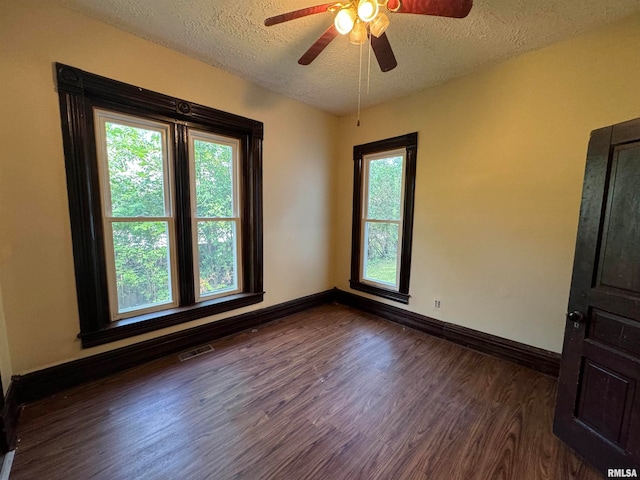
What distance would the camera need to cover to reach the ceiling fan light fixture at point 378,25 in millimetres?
1346

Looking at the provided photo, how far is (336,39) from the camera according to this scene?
204 cm

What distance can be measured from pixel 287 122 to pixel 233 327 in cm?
253

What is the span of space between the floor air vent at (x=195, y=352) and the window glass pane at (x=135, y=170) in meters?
1.36

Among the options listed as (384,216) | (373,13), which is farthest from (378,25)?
(384,216)

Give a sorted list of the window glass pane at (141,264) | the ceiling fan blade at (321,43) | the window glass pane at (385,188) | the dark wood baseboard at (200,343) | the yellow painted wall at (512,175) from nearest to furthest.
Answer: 1. the ceiling fan blade at (321,43)
2. the dark wood baseboard at (200,343)
3. the yellow painted wall at (512,175)
4. the window glass pane at (141,264)
5. the window glass pane at (385,188)

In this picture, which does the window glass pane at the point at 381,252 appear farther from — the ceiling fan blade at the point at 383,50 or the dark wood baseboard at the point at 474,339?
the ceiling fan blade at the point at 383,50

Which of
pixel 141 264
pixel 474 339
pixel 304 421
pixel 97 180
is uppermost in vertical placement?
pixel 97 180

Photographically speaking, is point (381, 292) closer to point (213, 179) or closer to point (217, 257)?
point (217, 257)

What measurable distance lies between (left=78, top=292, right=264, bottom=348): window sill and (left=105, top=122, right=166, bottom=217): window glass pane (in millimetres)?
931

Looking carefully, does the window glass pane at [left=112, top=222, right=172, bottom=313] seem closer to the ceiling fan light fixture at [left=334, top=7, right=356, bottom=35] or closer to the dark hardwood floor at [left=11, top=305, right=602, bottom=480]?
the dark hardwood floor at [left=11, top=305, right=602, bottom=480]

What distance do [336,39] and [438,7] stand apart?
1023 mm

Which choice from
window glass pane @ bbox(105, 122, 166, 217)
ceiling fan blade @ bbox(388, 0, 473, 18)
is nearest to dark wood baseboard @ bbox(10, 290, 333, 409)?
window glass pane @ bbox(105, 122, 166, 217)

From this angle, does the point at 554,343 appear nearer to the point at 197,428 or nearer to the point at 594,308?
the point at 594,308

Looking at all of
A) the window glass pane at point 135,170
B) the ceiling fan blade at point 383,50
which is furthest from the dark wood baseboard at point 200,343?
the ceiling fan blade at point 383,50
